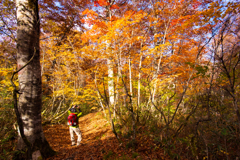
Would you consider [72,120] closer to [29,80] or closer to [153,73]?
[29,80]

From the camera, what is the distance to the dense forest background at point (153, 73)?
7.19 feet

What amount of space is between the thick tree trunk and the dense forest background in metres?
0.25

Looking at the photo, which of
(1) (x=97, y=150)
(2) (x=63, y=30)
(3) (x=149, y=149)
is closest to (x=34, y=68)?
(1) (x=97, y=150)

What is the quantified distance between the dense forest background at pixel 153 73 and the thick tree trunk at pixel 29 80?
254mm

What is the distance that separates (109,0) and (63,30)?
4.96 meters

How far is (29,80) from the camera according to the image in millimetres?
2383

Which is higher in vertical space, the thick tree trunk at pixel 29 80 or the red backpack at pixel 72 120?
the thick tree trunk at pixel 29 80

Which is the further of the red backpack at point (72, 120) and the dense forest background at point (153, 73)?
the red backpack at point (72, 120)

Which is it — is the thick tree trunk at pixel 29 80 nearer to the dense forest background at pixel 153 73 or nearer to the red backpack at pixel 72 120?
the dense forest background at pixel 153 73

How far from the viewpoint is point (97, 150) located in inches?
125

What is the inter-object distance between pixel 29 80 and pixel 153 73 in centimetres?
546

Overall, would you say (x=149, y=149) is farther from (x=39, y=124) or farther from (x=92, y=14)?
(x=92, y=14)

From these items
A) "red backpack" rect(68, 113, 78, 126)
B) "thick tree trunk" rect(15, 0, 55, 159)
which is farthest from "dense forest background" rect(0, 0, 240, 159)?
"red backpack" rect(68, 113, 78, 126)

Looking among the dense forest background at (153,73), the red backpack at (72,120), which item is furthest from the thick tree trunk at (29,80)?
the red backpack at (72,120)
